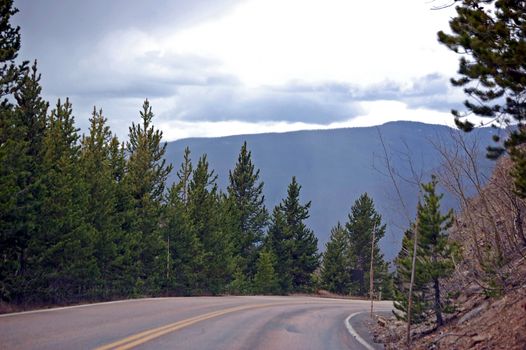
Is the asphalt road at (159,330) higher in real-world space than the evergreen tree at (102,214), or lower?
lower

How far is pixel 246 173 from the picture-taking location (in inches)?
2494

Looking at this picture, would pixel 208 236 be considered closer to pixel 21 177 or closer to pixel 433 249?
pixel 21 177

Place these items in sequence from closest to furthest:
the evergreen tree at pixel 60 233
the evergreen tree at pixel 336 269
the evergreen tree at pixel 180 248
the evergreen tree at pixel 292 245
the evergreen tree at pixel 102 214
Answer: the evergreen tree at pixel 60 233
the evergreen tree at pixel 102 214
the evergreen tree at pixel 180 248
the evergreen tree at pixel 292 245
the evergreen tree at pixel 336 269

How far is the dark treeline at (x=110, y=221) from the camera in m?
19.6

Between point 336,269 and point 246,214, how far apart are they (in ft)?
41.1

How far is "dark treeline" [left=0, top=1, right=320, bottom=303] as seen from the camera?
19.6m

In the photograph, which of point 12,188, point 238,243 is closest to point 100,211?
point 12,188

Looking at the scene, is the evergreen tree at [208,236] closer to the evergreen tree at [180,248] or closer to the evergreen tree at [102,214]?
the evergreen tree at [180,248]

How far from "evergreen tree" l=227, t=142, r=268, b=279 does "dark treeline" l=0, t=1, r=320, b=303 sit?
12cm

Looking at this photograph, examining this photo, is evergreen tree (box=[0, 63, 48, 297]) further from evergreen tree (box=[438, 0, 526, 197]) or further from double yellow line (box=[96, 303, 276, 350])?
evergreen tree (box=[438, 0, 526, 197])

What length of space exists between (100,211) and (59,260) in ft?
20.3

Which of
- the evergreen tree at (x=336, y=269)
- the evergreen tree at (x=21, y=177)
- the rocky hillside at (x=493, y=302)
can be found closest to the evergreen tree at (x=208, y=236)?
the evergreen tree at (x=336, y=269)

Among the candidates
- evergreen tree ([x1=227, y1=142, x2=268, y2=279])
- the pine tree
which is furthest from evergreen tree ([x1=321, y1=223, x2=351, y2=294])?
the pine tree

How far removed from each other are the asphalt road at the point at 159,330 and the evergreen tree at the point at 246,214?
40.1m
